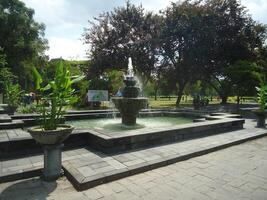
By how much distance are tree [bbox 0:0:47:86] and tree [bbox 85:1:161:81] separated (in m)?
8.70

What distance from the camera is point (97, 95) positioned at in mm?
18750

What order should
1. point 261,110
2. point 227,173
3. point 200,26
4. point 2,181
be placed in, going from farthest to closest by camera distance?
point 200,26 < point 261,110 < point 227,173 < point 2,181

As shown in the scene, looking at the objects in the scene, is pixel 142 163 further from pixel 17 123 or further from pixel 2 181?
pixel 17 123

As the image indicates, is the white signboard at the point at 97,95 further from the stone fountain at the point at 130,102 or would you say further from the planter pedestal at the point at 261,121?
the planter pedestal at the point at 261,121

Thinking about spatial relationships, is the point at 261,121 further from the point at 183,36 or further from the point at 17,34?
the point at 17,34

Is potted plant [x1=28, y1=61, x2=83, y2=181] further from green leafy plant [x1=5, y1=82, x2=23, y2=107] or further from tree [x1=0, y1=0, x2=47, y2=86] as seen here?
tree [x1=0, y1=0, x2=47, y2=86]

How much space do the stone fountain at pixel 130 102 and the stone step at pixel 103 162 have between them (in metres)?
2.62

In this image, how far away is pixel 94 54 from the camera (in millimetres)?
23031

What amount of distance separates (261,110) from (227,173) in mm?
6155

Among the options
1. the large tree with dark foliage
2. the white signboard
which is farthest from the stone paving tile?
the large tree with dark foliage

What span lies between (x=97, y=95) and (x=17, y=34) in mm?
15514

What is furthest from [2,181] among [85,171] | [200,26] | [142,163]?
[200,26]

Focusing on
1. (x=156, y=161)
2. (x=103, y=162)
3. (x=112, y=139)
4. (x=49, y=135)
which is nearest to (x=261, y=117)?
(x=156, y=161)

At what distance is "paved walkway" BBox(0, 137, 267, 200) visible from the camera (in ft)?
11.5
